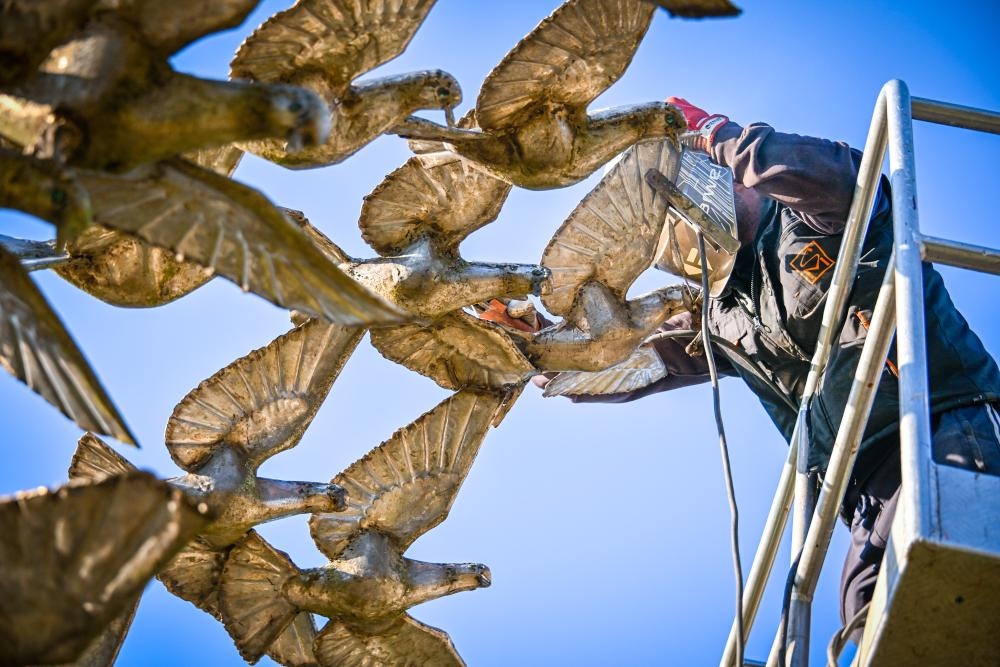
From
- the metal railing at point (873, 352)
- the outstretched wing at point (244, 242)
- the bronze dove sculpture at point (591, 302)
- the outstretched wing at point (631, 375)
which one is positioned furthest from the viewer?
the outstretched wing at point (631, 375)

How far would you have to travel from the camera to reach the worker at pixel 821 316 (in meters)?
4.76

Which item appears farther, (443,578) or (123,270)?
(443,578)

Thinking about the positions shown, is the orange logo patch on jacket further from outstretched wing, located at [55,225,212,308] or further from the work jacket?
outstretched wing, located at [55,225,212,308]

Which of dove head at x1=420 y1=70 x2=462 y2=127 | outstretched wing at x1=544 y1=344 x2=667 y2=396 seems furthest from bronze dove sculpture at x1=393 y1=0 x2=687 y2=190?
outstretched wing at x1=544 y1=344 x2=667 y2=396

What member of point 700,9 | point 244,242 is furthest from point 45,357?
point 700,9

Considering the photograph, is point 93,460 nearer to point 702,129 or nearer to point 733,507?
point 733,507

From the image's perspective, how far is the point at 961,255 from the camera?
3.58m

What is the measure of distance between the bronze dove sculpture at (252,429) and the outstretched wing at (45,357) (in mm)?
1630

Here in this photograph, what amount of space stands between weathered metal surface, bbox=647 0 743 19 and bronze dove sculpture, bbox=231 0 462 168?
0.80 metres

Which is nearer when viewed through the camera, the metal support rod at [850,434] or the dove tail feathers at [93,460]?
the metal support rod at [850,434]

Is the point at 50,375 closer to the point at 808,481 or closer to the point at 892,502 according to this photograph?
the point at 808,481

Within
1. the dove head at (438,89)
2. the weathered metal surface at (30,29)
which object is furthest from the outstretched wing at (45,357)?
the dove head at (438,89)

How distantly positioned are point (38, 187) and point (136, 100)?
260 millimetres

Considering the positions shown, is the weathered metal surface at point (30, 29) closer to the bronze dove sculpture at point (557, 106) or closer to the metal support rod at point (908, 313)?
the bronze dove sculpture at point (557, 106)
